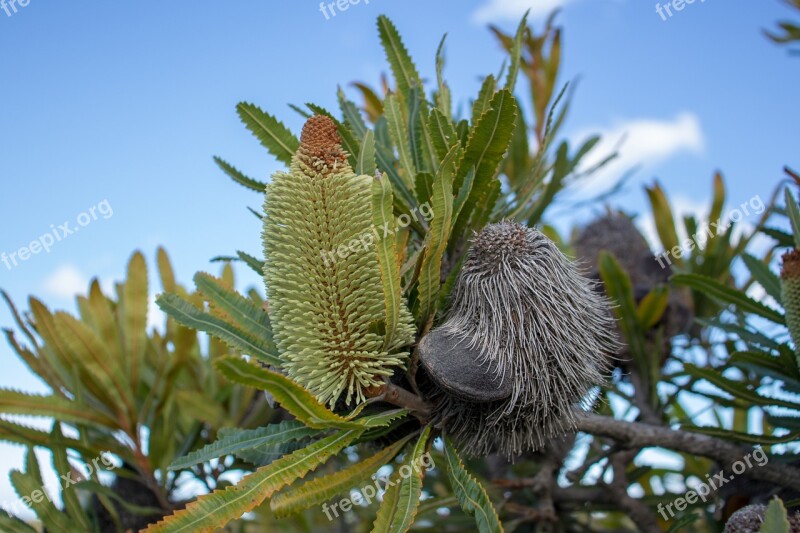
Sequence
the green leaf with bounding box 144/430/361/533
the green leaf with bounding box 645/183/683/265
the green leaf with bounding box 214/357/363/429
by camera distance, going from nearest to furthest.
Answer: the green leaf with bounding box 214/357/363/429, the green leaf with bounding box 144/430/361/533, the green leaf with bounding box 645/183/683/265

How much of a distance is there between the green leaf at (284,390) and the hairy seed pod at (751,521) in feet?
3.22

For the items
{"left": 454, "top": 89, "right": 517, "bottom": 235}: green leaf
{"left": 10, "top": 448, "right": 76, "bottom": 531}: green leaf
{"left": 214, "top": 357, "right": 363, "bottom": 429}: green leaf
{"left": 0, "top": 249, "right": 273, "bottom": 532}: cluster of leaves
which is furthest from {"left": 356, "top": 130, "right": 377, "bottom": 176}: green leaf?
{"left": 10, "top": 448, "right": 76, "bottom": 531}: green leaf

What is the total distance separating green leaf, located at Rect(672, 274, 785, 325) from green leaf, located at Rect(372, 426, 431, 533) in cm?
122

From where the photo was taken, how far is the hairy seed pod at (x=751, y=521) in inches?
63.2

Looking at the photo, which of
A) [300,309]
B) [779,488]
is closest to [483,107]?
[300,309]

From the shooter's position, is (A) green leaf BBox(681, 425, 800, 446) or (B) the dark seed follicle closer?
(B) the dark seed follicle

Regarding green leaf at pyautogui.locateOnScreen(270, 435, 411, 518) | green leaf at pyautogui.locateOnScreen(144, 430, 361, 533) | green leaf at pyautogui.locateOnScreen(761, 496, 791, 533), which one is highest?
green leaf at pyautogui.locateOnScreen(144, 430, 361, 533)

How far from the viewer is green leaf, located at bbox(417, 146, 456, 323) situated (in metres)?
1.43

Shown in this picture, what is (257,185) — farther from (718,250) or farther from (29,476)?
(718,250)

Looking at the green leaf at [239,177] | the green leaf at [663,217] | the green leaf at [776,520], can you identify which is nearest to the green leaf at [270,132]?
the green leaf at [239,177]

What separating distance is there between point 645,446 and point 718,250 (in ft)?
4.19

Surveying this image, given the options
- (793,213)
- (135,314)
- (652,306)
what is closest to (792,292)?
(793,213)

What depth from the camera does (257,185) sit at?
192 centimetres

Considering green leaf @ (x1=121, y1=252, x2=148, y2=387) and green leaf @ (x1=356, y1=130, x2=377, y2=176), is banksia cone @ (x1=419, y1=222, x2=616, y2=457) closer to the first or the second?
green leaf @ (x1=356, y1=130, x2=377, y2=176)
